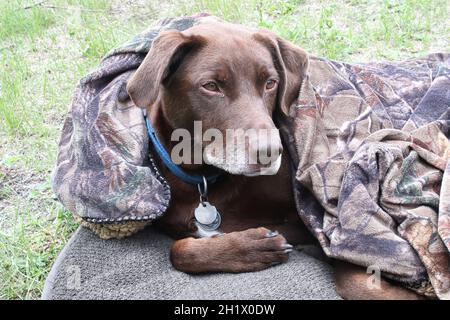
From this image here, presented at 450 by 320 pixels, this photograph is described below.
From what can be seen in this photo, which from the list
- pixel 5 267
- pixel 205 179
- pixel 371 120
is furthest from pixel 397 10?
pixel 5 267

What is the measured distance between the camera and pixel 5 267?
3.14 m

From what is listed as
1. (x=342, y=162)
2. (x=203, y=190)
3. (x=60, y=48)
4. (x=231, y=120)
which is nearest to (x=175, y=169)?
(x=203, y=190)

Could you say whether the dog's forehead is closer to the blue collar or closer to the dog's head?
the dog's head

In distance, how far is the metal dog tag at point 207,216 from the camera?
289 cm

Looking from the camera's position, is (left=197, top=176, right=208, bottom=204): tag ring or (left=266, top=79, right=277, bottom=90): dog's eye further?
(left=197, top=176, right=208, bottom=204): tag ring

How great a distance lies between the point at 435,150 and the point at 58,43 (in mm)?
3619

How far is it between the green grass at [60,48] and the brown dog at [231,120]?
32.2 inches

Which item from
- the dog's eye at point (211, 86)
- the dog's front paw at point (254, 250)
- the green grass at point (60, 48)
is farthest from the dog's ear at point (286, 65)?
the green grass at point (60, 48)

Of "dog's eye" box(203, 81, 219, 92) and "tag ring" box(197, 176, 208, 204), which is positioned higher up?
"dog's eye" box(203, 81, 219, 92)

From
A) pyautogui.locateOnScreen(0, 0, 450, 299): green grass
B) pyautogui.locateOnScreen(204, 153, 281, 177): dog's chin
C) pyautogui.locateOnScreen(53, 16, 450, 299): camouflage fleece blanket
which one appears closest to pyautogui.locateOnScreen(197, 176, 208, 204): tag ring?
pyautogui.locateOnScreen(53, 16, 450, 299): camouflage fleece blanket

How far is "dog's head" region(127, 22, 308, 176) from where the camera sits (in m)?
2.50

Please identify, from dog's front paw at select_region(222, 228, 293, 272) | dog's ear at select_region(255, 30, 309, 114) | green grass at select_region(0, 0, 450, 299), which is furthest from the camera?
green grass at select_region(0, 0, 450, 299)

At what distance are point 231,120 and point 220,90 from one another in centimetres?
15

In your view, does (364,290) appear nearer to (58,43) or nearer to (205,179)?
(205,179)
